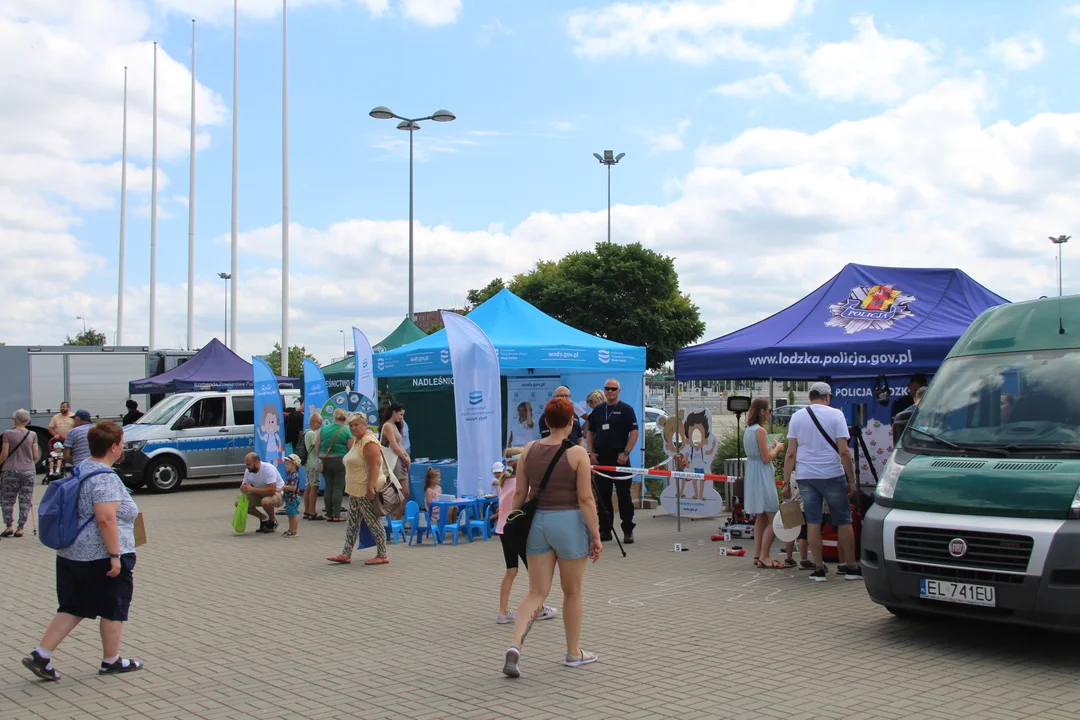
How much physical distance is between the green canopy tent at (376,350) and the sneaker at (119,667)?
1214 centimetres

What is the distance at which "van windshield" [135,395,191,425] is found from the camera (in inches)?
773

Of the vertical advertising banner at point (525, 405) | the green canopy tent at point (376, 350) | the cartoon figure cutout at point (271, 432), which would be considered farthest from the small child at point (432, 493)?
the green canopy tent at point (376, 350)

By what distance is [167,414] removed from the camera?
64.4 ft

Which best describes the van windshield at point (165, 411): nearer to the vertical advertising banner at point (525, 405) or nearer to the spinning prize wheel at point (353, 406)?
the spinning prize wheel at point (353, 406)

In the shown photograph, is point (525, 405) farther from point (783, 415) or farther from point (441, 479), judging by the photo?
point (783, 415)

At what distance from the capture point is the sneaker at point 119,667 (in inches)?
245

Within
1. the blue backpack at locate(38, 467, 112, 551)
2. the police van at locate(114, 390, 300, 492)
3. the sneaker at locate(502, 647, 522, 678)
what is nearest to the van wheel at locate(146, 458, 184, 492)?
the police van at locate(114, 390, 300, 492)

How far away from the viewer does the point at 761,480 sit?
9.95 m

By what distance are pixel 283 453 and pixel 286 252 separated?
14693 mm

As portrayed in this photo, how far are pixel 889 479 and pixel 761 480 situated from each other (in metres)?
2.93

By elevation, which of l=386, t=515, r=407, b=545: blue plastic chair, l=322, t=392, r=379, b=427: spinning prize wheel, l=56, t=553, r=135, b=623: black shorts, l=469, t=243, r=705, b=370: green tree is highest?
l=469, t=243, r=705, b=370: green tree

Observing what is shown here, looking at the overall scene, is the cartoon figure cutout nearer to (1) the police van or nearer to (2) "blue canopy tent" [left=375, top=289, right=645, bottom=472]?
(2) "blue canopy tent" [left=375, top=289, right=645, bottom=472]

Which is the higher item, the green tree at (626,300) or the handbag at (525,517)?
the green tree at (626,300)

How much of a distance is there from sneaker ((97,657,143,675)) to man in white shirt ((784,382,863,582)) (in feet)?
18.9
